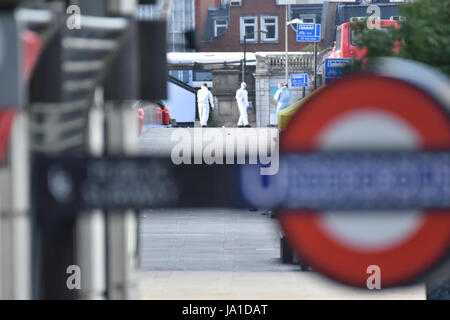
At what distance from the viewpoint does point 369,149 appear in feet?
4.99

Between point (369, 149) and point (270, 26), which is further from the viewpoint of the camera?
point (270, 26)

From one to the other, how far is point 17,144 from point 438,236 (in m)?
0.63

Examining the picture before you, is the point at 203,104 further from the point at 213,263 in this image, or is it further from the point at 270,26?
the point at 270,26

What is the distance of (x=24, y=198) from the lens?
5.20 ft

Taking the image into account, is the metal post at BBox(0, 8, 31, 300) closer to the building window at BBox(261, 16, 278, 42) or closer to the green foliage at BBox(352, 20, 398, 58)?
the green foliage at BBox(352, 20, 398, 58)

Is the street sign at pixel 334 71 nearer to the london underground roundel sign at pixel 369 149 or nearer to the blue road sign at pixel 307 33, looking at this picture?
the london underground roundel sign at pixel 369 149

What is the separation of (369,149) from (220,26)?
101m

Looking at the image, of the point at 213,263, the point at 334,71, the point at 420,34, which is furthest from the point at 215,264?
the point at 334,71

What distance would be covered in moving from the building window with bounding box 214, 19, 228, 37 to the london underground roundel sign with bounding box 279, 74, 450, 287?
99.3 metres

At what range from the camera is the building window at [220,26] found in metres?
100

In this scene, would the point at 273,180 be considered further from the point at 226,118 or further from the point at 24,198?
the point at 226,118

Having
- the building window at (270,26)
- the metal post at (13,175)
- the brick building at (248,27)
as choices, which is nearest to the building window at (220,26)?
the brick building at (248,27)

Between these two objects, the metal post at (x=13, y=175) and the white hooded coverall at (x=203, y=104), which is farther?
the white hooded coverall at (x=203, y=104)

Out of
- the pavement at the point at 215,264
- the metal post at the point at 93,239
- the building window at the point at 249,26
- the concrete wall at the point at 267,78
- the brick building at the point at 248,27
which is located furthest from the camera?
the building window at the point at 249,26
